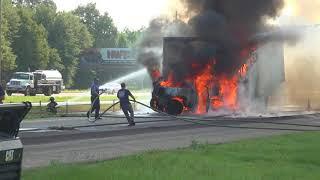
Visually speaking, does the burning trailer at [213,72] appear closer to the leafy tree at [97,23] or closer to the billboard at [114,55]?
the billboard at [114,55]

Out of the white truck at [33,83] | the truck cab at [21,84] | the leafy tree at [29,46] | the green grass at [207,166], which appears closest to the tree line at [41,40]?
the leafy tree at [29,46]

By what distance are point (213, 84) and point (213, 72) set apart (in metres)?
0.65

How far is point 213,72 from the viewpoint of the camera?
27.4 metres

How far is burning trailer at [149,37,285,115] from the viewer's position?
26.9 m

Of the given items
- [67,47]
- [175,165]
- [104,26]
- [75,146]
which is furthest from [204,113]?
[104,26]

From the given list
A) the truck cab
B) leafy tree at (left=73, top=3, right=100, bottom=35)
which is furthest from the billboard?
the truck cab

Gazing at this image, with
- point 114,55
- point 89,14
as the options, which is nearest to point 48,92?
point 114,55

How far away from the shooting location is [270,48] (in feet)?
92.9

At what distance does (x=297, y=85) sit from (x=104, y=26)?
100 m

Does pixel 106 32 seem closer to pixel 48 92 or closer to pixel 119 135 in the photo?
pixel 48 92

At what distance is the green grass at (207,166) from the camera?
840 cm

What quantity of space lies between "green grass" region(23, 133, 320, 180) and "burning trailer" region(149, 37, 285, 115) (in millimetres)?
14503

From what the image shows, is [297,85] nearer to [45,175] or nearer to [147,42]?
[147,42]

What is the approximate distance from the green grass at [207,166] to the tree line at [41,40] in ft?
159
